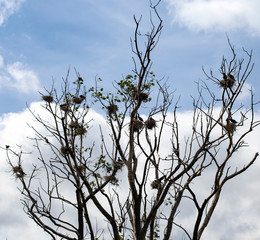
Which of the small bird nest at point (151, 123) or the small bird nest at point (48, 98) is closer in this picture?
the small bird nest at point (151, 123)

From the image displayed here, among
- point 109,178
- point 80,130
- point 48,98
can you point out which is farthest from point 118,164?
point 48,98

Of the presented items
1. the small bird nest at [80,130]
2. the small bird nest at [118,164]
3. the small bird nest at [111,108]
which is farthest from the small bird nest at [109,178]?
the small bird nest at [111,108]

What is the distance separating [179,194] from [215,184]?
793 mm

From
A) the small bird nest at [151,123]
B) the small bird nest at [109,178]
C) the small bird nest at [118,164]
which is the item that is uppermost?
the small bird nest at [151,123]

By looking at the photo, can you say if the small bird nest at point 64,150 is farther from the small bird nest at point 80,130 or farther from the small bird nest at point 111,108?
the small bird nest at point 111,108

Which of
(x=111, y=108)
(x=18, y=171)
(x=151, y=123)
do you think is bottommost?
(x=18, y=171)

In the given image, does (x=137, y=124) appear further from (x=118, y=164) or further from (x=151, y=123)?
(x=118, y=164)

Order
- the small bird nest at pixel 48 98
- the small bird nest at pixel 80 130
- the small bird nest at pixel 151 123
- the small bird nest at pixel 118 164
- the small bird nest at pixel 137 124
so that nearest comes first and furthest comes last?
1. the small bird nest at pixel 137 124
2. the small bird nest at pixel 151 123
3. the small bird nest at pixel 118 164
4. the small bird nest at pixel 48 98
5. the small bird nest at pixel 80 130

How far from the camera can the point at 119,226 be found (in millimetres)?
7465

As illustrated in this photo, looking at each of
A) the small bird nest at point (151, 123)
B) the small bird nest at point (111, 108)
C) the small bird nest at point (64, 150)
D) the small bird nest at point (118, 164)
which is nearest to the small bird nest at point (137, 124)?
the small bird nest at point (151, 123)

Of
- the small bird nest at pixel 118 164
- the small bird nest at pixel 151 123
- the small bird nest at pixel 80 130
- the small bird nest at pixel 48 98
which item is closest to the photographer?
the small bird nest at pixel 151 123

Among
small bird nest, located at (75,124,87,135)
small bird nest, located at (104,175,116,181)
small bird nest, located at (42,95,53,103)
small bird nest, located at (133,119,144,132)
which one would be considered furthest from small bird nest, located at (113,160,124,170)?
small bird nest, located at (42,95,53,103)

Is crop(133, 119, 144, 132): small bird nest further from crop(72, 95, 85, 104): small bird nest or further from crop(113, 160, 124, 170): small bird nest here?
crop(72, 95, 85, 104): small bird nest

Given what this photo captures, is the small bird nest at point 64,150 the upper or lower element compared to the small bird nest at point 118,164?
lower
